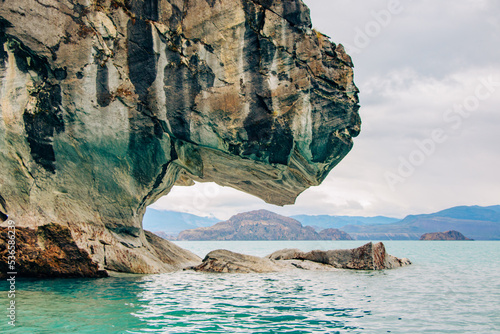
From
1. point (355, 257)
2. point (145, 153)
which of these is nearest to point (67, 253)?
point (145, 153)

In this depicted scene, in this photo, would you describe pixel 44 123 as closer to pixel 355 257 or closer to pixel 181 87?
pixel 181 87

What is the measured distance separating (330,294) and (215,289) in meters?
4.17

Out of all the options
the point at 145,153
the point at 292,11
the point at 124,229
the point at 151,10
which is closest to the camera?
the point at 151,10

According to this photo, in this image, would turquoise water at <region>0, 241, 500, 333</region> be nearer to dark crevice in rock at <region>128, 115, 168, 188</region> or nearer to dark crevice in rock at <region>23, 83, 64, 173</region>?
dark crevice in rock at <region>128, 115, 168, 188</region>

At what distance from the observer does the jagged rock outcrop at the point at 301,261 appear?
21531mm

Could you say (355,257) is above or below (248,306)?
above

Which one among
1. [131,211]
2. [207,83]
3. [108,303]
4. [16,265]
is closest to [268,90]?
[207,83]

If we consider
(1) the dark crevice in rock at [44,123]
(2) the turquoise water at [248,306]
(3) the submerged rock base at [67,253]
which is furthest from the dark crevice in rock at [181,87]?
(2) the turquoise water at [248,306]

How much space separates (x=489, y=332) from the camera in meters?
9.35

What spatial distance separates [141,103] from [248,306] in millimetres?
10369

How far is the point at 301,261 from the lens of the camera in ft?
79.8

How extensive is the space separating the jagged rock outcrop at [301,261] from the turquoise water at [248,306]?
3.41 m

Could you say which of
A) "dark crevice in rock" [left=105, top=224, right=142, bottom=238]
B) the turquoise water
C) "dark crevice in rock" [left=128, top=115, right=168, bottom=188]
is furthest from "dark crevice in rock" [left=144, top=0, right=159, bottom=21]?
the turquoise water

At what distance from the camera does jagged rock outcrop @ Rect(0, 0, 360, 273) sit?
54.4ft
